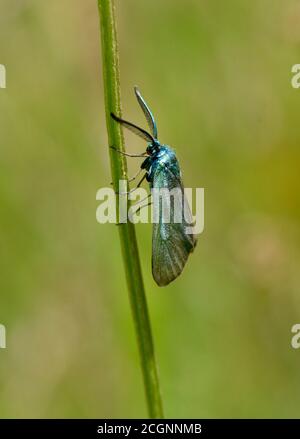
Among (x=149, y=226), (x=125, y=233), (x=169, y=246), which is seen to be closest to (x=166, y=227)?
(x=169, y=246)

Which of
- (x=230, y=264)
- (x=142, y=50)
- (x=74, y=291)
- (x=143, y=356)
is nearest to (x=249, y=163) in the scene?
(x=230, y=264)

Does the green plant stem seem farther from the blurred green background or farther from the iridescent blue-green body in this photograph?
the blurred green background

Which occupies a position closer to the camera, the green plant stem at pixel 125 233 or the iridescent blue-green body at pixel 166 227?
the green plant stem at pixel 125 233

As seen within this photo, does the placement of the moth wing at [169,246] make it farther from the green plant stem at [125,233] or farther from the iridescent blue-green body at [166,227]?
the green plant stem at [125,233]

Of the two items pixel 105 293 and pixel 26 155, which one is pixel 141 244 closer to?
pixel 105 293

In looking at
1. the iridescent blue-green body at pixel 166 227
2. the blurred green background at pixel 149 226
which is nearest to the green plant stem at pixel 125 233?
the iridescent blue-green body at pixel 166 227

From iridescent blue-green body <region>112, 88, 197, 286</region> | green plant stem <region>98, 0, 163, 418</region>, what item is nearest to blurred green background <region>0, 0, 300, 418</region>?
iridescent blue-green body <region>112, 88, 197, 286</region>

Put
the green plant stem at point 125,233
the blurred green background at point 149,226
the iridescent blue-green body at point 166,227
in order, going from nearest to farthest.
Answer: the green plant stem at point 125,233, the iridescent blue-green body at point 166,227, the blurred green background at point 149,226

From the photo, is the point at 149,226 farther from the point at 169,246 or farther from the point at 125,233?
the point at 125,233
